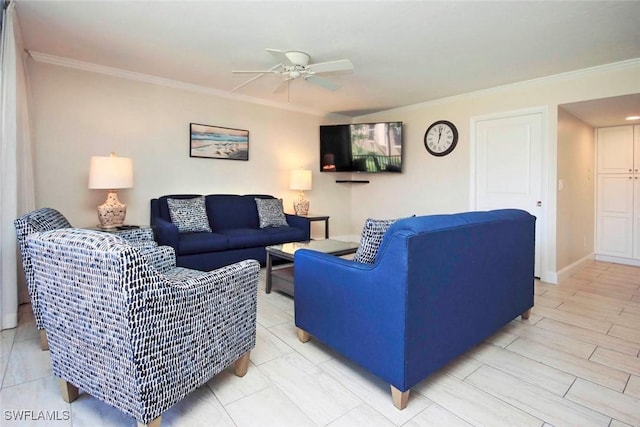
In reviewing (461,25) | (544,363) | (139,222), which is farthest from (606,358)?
(139,222)

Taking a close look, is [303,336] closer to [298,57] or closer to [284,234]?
[284,234]

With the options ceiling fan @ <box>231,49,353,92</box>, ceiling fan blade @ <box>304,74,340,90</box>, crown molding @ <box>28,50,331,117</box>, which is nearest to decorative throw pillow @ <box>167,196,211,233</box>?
crown molding @ <box>28,50,331,117</box>

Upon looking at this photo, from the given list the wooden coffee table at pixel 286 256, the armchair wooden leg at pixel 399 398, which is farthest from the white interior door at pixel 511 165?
the armchair wooden leg at pixel 399 398

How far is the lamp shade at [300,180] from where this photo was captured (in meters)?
4.97

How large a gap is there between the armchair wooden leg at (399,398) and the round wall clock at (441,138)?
3.80m

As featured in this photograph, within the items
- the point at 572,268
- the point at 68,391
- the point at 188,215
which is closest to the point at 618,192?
the point at 572,268

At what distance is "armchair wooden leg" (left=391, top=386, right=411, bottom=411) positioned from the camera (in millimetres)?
1522

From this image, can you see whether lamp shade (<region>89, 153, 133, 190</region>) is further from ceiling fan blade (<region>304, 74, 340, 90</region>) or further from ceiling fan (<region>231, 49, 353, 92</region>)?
ceiling fan blade (<region>304, 74, 340, 90</region>)

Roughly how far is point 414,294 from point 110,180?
117 inches

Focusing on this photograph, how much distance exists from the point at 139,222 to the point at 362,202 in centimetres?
358

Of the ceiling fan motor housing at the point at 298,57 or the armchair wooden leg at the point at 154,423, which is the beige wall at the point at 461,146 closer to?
the ceiling fan motor housing at the point at 298,57

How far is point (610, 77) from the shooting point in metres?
3.28

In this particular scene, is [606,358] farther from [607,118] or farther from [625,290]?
[607,118]

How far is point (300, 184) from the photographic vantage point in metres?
4.96
